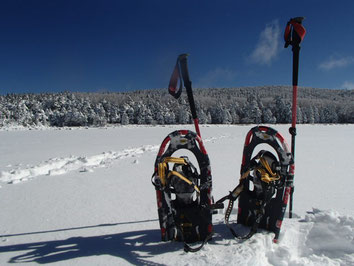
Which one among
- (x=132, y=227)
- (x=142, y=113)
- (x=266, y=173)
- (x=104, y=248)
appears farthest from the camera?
(x=142, y=113)

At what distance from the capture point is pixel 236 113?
71875 mm

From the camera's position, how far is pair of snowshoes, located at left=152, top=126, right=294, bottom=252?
2.58 m

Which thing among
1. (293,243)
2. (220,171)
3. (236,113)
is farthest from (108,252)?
(236,113)

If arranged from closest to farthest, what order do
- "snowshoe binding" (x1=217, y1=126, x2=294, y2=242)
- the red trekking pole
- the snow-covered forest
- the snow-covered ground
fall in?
the snow-covered ground < "snowshoe binding" (x1=217, y1=126, x2=294, y2=242) < the red trekking pole < the snow-covered forest

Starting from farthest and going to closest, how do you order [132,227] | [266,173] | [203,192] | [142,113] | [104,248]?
[142,113]
[132,227]
[203,192]
[104,248]
[266,173]

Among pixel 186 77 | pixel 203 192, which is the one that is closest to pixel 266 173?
pixel 203 192

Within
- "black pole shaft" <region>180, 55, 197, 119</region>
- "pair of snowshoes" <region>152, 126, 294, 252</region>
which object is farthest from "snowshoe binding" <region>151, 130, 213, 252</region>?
"black pole shaft" <region>180, 55, 197, 119</region>

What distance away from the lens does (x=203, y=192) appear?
9.06 feet

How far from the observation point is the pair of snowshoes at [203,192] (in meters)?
2.58

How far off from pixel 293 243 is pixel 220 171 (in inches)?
151

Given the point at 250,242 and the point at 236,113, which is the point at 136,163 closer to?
the point at 250,242

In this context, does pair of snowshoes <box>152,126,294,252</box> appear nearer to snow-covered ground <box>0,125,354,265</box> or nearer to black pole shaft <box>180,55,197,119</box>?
snow-covered ground <box>0,125,354,265</box>

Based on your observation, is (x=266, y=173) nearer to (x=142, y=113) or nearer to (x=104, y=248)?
(x=104, y=248)

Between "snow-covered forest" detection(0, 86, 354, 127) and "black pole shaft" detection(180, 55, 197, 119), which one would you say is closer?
"black pole shaft" detection(180, 55, 197, 119)
